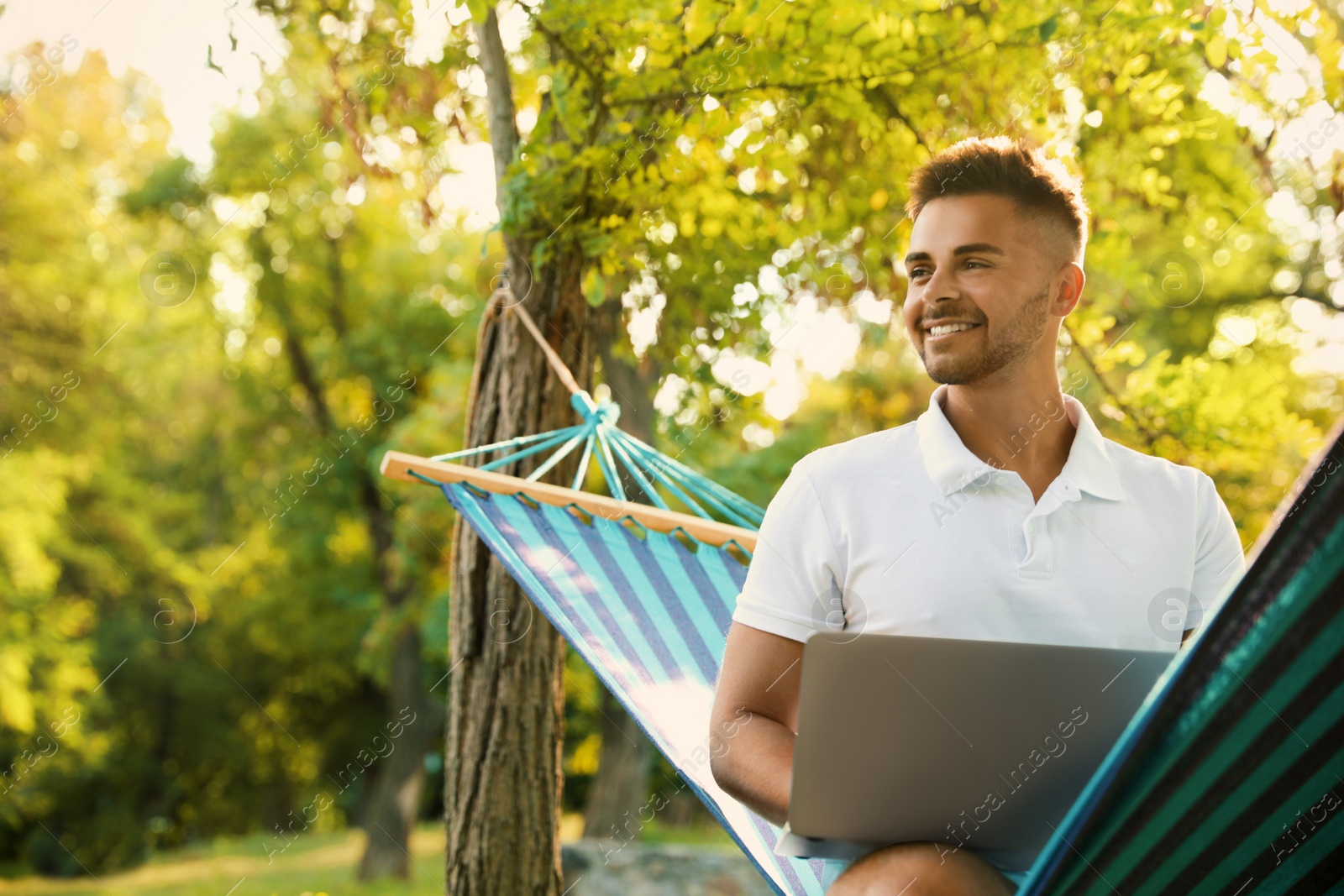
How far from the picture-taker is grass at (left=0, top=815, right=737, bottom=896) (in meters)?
9.03

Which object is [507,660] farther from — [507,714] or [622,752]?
[622,752]

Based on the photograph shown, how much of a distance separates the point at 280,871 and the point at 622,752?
17.3 feet

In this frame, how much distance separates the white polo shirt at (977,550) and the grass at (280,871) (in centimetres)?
729

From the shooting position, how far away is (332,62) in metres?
3.17

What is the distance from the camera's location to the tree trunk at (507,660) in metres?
2.54

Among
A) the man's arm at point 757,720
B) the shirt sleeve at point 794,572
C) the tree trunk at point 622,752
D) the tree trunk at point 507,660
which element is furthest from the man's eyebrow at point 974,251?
the tree trunk at point 622,752

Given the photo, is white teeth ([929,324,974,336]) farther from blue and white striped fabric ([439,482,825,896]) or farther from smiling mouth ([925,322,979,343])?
blue and white striped fabric ([439,482,825,896])

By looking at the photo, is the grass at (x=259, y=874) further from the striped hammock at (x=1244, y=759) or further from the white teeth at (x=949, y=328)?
the striped hammock at (x=1244, y=759)

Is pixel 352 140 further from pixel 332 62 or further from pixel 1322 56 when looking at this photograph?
pixel 1322 56

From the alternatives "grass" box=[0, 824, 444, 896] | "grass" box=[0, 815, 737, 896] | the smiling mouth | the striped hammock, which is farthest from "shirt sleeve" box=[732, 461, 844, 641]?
"grass" box=[0, 824, 444, 896]

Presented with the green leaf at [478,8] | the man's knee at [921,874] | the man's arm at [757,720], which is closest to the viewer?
the man's knee at [921,874]

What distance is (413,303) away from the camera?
32.2 ft

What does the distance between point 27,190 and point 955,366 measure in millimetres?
11672

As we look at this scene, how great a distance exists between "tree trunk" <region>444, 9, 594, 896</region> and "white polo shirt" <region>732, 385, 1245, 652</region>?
1413 millimetres
